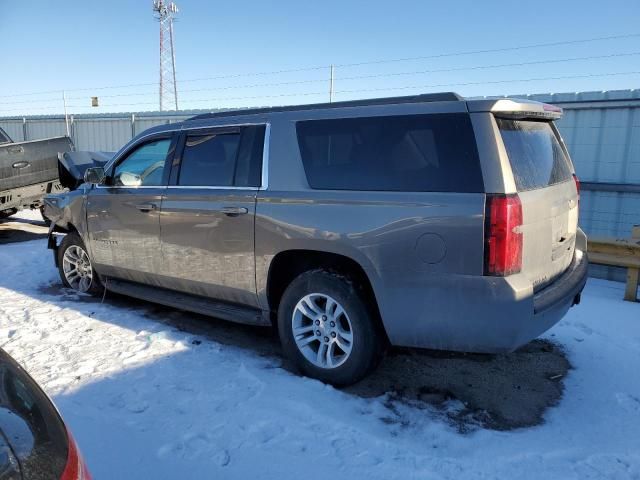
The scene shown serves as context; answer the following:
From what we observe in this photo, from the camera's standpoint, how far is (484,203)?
9.04 feet

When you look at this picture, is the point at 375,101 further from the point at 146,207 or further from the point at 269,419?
the point at 146,207

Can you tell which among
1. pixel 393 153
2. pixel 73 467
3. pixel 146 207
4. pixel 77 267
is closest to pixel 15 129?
pixel 77 267

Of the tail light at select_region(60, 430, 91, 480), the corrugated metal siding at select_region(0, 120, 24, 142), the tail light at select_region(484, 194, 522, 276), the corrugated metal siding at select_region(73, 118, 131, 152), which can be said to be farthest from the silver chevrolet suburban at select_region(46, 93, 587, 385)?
the corrugated metal siding at select_region(0, 120, 24, 142)

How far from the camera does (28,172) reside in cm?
912

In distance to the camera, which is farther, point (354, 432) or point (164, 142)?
point (164, 142)

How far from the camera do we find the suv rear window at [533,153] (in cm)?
296

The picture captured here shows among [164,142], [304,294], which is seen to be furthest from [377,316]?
[164,142]

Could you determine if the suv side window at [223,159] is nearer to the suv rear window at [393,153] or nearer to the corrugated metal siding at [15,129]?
the suv rear window at [393,153]

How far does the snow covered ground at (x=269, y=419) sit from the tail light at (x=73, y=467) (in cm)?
107

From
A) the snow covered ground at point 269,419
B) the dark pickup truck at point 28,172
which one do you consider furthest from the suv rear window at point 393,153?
the dark pickup truck at point 28,172

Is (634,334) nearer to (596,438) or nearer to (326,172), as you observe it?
(596,438)

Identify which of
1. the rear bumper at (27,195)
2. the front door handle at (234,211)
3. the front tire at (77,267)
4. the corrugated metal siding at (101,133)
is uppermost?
the corrugated metal siding at (101,133)

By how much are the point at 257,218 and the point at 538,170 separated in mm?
1959

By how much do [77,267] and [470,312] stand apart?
178 inches
